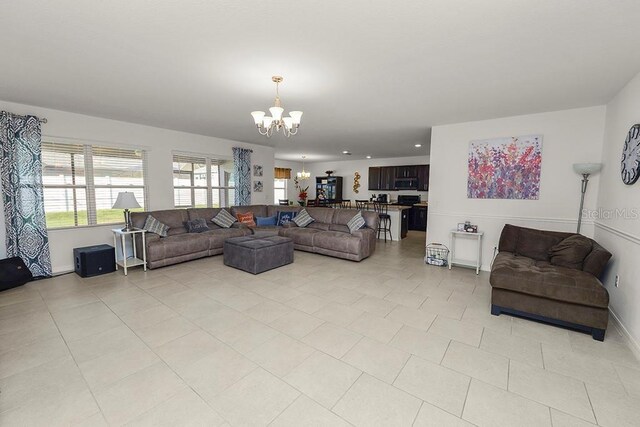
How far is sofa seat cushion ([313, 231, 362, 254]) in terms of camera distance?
5.16 meters

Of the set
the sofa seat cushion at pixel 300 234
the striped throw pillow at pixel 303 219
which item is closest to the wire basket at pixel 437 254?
the sofa seat cushion at pixel 300 234

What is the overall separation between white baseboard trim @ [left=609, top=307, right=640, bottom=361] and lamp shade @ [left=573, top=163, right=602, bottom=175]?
1.73 meters

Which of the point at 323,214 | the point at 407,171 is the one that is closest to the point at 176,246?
the point at 323,214

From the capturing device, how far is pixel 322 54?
7.89 ft

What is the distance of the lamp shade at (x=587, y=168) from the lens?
11.5 ft

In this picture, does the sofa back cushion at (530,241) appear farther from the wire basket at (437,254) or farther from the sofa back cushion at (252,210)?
the sofa back cushion at (252,210)

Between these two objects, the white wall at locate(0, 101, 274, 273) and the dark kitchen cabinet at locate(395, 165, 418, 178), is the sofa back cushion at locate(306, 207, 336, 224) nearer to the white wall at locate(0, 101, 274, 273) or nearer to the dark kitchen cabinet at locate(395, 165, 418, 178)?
the white wall at locate(0, 101, 274, 273)

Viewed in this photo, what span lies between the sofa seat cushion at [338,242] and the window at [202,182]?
2765 mm

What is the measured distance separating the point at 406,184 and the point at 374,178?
1.25 meters

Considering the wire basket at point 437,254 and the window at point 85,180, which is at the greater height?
the window at point 85,180

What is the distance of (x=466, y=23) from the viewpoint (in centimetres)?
193

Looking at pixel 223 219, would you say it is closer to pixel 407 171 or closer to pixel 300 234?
pixel 300 234

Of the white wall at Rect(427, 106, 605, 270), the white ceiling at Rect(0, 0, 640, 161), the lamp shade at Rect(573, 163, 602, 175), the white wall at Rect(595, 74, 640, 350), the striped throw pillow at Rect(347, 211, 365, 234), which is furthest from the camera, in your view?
the striped throw pillow at Rect(347, 211, 365, 234)

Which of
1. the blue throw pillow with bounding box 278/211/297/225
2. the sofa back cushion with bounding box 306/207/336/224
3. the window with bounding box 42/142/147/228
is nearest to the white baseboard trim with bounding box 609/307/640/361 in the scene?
the sofa back cushion with bounding box 306/207/336/224
